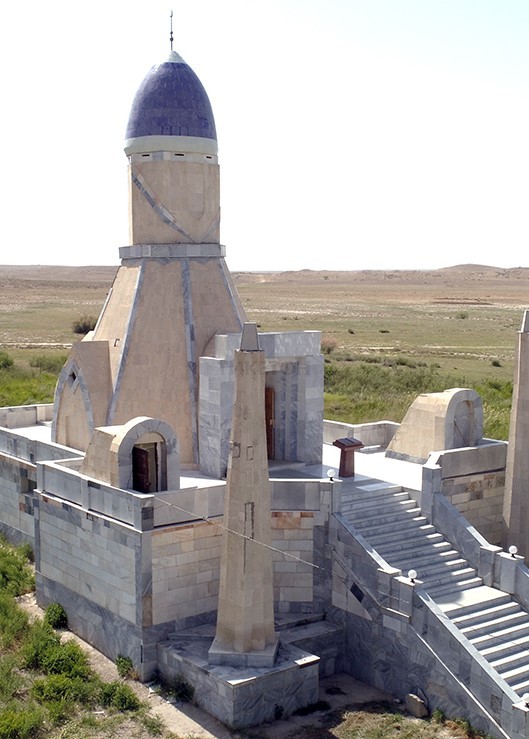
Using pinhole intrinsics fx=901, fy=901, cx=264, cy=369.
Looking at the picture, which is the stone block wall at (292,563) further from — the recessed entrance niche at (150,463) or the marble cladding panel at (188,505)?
the recessed entrance niche at (150,463)

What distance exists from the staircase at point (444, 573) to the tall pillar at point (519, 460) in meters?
1.27

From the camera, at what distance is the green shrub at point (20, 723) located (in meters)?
12.0

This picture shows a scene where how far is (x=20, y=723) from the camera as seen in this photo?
12.1m

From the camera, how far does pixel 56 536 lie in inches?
→ 631

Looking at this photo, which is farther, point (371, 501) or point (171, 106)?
point (171, 106)

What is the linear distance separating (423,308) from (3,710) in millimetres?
81023

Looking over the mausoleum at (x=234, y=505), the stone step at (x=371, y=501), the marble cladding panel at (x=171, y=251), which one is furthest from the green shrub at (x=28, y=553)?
the stone step at (x=371, y=501)

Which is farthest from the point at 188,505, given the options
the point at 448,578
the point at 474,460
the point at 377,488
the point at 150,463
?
the point at 474,460

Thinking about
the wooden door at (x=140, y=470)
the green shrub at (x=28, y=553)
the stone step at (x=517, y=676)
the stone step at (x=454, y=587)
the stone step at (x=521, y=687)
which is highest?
the wooden door at (x=140, y=470)

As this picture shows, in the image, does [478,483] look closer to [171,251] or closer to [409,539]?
[409,539]

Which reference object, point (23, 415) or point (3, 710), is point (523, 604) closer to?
point (3, 710)

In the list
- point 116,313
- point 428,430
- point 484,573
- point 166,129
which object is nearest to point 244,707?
point 484,573

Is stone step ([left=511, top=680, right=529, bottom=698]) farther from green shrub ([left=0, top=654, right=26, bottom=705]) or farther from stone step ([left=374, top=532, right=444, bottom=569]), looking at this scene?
green shrub ([left=0, top=654, right=26, bottom=705])

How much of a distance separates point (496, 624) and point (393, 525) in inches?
96.9
